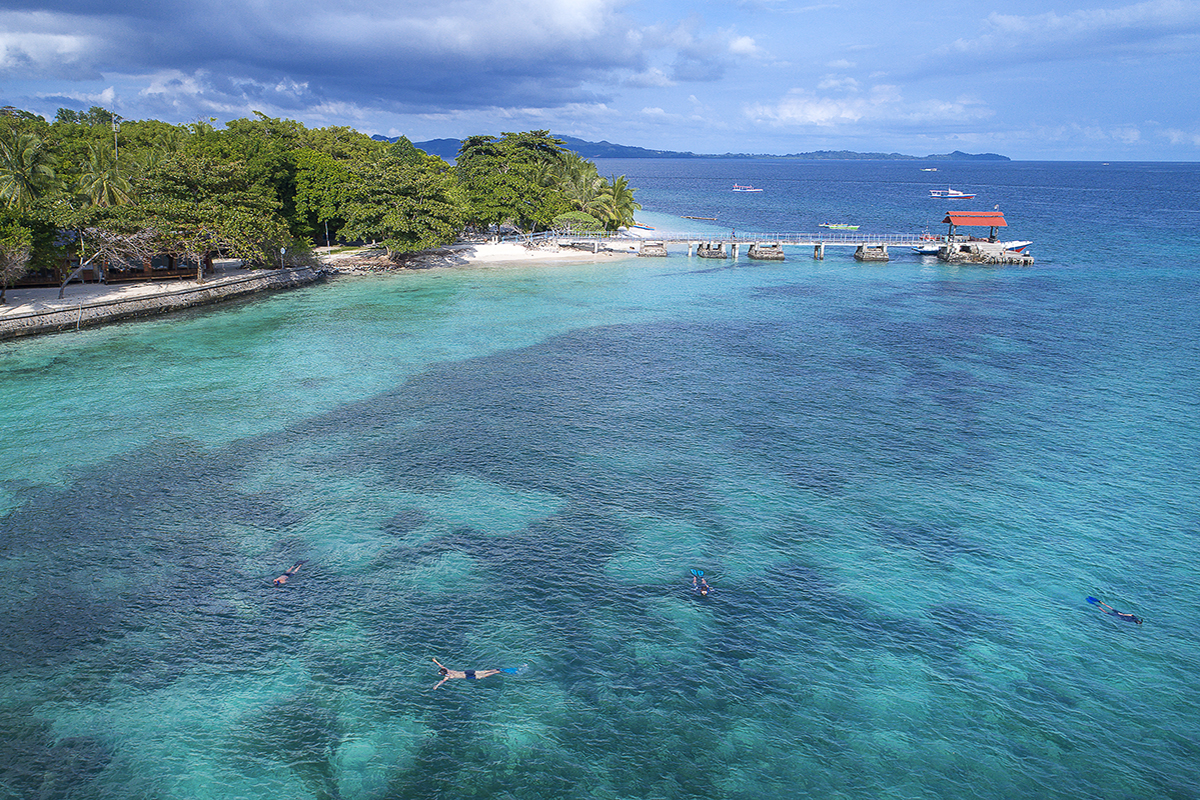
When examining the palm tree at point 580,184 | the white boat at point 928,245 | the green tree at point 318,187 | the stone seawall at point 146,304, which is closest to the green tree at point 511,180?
the palm tree at point 580,184

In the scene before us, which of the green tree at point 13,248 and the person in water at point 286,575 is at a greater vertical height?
the green tree at point 13,248

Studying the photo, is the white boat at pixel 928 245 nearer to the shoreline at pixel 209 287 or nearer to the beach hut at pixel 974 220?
the beach hut at pixel 974 220

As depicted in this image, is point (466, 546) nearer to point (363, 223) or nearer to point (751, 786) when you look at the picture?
point (751, 786)

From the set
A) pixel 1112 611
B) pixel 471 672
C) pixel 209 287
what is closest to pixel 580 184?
pixel 209 287

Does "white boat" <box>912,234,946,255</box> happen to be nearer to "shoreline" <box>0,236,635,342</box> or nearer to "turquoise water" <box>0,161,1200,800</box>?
"shoreline" <box>0,236,635,342</box>

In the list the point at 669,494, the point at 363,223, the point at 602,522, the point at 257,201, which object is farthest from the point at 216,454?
the point at 363,223

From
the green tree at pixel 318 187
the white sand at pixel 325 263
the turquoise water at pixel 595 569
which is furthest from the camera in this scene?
the green tree at pixel 318 187

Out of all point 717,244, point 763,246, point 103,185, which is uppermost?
point 103,185

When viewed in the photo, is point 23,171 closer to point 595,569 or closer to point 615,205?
point 595,569
